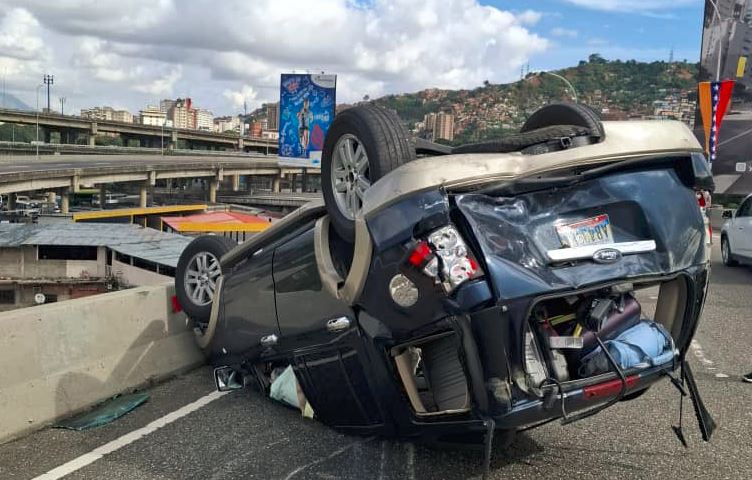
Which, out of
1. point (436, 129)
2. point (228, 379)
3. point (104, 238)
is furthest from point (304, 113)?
point (228, 379)


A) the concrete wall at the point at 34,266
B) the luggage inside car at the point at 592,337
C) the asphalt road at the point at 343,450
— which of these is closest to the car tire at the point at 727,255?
the asphalt road at the point at 343,450

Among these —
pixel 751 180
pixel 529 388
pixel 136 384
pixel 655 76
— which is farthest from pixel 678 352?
pixel 655 76

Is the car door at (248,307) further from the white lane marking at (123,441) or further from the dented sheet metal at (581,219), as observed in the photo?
the dented sheet metal at (581,219)

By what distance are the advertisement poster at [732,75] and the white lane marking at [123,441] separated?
146 feet

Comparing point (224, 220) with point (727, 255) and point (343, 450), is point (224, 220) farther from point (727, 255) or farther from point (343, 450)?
point (343, 450)

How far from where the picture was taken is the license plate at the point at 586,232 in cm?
310

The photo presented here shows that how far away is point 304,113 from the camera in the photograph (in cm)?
3997

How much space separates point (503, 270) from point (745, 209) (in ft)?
42.2

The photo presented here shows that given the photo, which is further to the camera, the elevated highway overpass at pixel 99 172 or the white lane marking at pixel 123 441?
the elevated highway overpass at pixel 99 172

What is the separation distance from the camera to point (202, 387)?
544cm

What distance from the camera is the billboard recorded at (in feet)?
130

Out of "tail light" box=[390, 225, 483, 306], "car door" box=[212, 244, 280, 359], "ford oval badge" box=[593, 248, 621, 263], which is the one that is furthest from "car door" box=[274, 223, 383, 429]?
"ford oval badge" box=[593, 248, 621, 263]

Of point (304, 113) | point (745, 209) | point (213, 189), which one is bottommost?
point (213, 189)

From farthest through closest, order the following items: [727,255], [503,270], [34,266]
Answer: [34,266] < [727,255] < [503,270]
